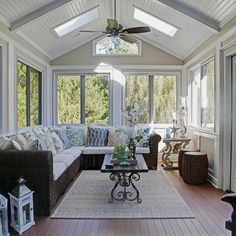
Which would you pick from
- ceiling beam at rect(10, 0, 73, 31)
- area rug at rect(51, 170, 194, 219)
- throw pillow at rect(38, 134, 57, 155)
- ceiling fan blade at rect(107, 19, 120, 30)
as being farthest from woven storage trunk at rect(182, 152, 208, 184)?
ceiling beam at rect(10, 0, 73, 31)

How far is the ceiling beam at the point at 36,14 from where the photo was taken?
5402 millimetres

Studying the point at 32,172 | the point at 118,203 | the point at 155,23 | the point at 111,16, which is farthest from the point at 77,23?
the point at 118,203

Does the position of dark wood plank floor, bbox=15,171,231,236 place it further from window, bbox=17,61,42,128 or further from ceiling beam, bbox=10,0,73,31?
ceiling beam, bbox=10,0,73,31

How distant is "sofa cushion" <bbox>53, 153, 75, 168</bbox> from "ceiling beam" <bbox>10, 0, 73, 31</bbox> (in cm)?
230

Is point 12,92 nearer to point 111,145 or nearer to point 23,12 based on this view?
point 23,12

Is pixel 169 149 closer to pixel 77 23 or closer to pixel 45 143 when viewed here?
pixel 45 143

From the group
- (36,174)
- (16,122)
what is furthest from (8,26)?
(36,174)

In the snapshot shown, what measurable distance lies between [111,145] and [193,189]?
2512 mm

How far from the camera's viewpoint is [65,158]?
554cm

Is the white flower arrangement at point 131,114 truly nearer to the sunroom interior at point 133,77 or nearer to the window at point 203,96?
the sunroom interior at point 133,77

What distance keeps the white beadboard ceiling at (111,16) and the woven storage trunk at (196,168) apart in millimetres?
2218

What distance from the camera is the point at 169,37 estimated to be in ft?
24.3

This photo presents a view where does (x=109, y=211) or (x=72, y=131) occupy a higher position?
(x=72, y=131)

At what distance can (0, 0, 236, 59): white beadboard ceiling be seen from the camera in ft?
16.5
